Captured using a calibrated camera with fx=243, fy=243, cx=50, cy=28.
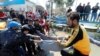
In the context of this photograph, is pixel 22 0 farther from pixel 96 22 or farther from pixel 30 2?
pixel 30 2

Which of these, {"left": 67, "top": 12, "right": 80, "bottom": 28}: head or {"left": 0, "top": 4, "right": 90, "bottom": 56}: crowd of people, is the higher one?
{"left": 67, "top": 12, "right": 80, "bottom": 28}: head

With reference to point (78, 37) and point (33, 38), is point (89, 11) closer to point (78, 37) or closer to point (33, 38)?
point (33, 38)

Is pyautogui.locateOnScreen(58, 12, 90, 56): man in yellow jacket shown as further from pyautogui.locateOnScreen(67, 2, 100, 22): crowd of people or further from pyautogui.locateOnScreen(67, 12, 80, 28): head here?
pyautogui.locateOnScreen(67, 2, 100, 22): crowd of people

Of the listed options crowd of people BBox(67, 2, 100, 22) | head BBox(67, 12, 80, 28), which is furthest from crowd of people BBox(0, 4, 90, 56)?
crowd of people BBox(67, 2, 100, 22)

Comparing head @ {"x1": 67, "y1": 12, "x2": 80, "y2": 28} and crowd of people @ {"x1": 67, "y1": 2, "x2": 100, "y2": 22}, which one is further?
crowd of people @ {"x1": 67, "y1": 2, "x2": 100, "y2": 22}

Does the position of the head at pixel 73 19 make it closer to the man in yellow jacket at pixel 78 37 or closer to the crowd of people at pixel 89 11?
the man in yellow jacket at pixel 78 37

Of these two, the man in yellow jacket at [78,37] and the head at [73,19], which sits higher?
the head at [73,19]

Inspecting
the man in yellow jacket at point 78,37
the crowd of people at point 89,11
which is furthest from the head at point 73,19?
the crowd of people at point 89,11

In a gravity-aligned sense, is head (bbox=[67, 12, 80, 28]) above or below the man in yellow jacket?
above

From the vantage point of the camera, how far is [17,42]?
534 cm

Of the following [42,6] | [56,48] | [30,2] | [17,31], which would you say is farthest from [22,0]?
[30,2]

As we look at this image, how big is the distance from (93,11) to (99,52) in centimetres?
1139

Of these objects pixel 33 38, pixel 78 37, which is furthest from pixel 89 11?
pixel 78 37

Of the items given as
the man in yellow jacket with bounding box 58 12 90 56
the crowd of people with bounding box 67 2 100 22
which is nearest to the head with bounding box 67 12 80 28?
the man in yellow jacket with bounding box 58 12 90 56
